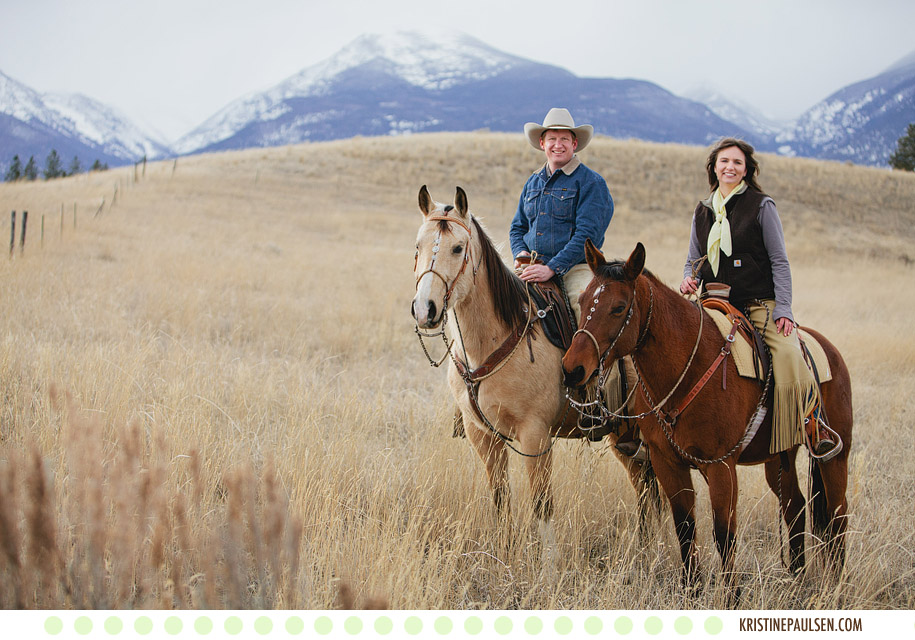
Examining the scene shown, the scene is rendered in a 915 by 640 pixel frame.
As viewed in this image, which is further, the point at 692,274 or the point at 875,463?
the point at 875,463

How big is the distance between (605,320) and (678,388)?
64 cm

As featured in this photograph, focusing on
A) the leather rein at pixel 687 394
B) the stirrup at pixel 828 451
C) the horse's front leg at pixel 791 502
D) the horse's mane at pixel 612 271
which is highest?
the horse's mane at pixel 612 271

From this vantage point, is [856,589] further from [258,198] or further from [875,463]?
[258,198]

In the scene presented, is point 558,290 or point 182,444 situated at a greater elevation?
point 558,290

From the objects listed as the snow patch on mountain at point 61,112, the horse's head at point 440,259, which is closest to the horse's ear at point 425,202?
the horse's head at point 440,259

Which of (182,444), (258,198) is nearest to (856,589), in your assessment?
(182,444)

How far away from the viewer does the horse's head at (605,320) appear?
2633 mm

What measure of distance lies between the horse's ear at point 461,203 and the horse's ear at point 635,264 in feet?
3.39

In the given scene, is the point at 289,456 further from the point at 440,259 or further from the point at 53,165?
the point at 53,165

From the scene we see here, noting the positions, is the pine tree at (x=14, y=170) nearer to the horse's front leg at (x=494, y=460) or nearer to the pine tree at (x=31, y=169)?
the pine tree at (x=31, y=169)

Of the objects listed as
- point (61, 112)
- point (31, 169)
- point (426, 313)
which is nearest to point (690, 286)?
point (426, 313)

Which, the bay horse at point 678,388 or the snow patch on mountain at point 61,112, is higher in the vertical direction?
the snow patch on mountain at point 61,112
